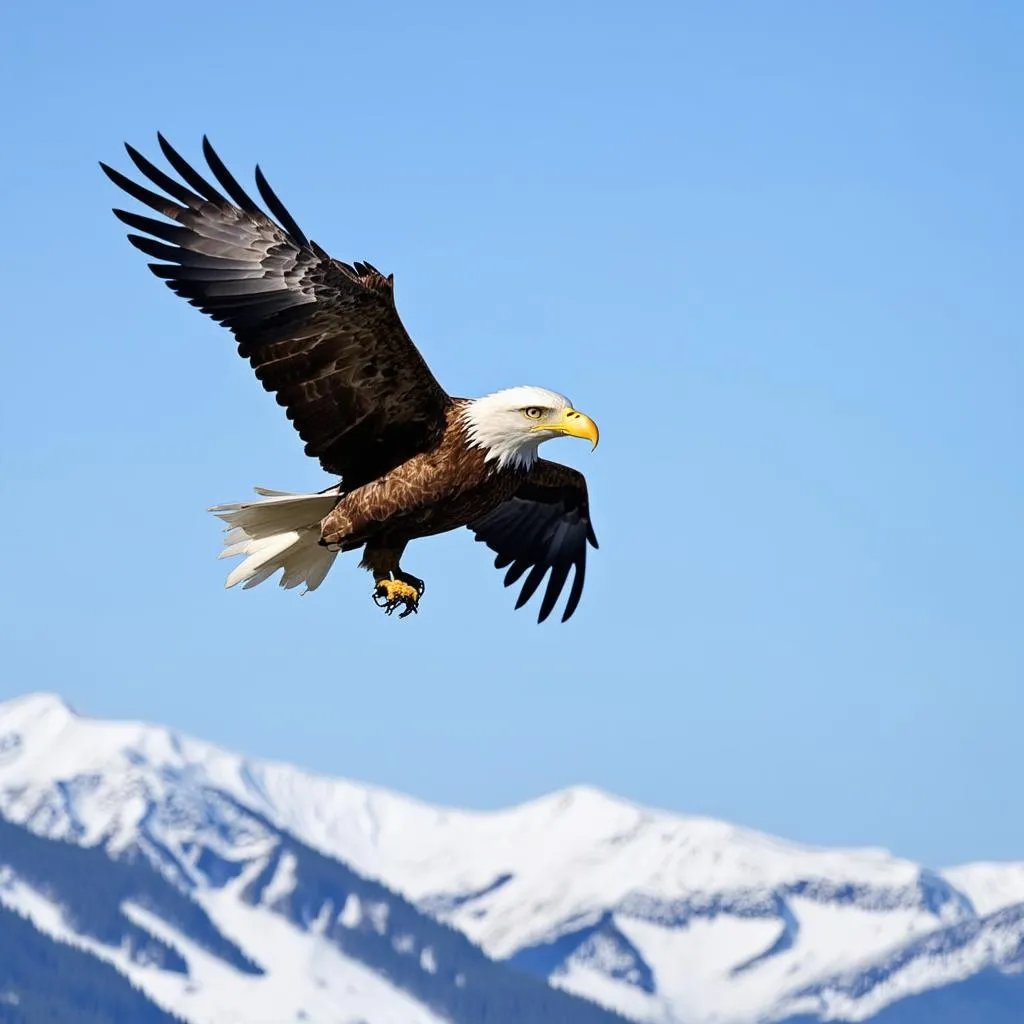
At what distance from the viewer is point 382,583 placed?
12.6 meters

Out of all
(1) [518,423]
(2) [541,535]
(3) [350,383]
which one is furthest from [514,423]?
(2) [541,535]

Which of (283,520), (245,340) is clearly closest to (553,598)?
(283,520)

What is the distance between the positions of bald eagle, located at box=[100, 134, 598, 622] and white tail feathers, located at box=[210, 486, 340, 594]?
1.46ft

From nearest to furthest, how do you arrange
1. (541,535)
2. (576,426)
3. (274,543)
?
(576,426) < (274,543) < (541,535)

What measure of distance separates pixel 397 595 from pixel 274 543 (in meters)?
1.23

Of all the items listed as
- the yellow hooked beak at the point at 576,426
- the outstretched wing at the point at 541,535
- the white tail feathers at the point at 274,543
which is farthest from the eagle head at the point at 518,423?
the outstretched wing at the point at 541,535

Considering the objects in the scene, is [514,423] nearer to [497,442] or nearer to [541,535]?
[497,442]

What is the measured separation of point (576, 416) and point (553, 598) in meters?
3.62

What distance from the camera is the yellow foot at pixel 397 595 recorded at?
12.4 m

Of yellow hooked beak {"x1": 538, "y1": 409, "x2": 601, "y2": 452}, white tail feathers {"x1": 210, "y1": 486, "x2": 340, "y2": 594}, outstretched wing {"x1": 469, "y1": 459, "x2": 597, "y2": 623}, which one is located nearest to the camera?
yellow hooked beak {"x1": 538, "y1": 409, "x2": 601, "y2": 452}

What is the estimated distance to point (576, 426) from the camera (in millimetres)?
12398

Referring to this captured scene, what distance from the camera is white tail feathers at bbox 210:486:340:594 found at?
527 inches

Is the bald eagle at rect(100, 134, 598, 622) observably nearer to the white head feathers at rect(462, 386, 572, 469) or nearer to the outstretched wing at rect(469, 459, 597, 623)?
the white head feathers at rect(462, 386, 572, 469)

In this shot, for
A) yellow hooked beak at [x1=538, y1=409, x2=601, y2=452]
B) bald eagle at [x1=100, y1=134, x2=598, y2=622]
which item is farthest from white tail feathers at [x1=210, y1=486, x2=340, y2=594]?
yellow hooked beak at [x1=538, y1=409, x2=601, y2=452]
